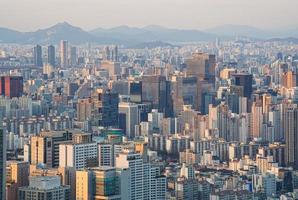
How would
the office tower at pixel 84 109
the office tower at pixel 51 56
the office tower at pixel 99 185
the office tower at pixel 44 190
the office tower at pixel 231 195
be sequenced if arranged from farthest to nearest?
the office tower at pixel 51 56, the office tower at pixel 84 109, the office tower at pixel 231 195, the office tower at pixel 99 185, the office tower at pixel 44 190

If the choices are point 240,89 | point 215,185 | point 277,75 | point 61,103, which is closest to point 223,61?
point 277,75

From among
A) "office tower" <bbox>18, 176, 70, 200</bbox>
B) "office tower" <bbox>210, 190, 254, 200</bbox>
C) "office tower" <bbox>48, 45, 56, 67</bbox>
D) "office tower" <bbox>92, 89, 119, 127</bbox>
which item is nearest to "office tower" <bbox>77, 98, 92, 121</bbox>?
"office tower" <bbox>92, 89, 119, 127</bbox>

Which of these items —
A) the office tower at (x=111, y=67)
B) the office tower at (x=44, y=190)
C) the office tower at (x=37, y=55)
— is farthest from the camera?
the office tower at (x=37, y=55)

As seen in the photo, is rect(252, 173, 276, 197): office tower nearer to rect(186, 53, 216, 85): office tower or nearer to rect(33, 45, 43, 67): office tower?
rect(186, 53, 216, 85): office tower

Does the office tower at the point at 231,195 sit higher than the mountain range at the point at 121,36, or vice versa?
the mountain range at the point at 121,36

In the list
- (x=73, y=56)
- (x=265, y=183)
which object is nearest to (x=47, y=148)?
(x=265, y=183)

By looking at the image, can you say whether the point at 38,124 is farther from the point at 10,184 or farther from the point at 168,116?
the point at 10,184

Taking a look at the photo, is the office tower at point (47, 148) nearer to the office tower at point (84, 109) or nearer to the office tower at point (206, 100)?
the office tower at point (84, 109)

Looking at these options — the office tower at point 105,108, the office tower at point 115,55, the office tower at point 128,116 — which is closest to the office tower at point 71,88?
the office tower at point 105,108
